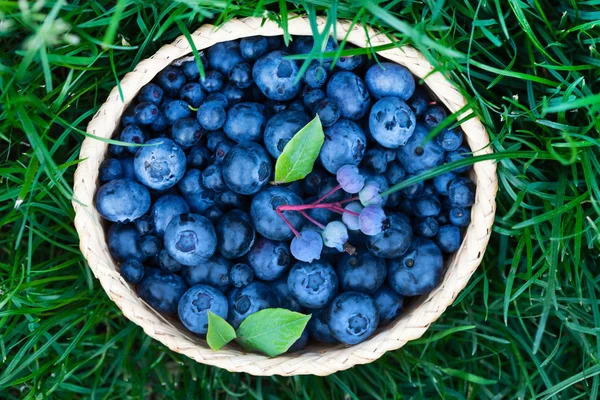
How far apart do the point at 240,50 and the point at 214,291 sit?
681 millimetres

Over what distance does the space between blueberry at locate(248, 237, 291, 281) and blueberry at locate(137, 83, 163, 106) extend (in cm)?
49

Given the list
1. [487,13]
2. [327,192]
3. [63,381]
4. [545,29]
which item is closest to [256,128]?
[327,192]

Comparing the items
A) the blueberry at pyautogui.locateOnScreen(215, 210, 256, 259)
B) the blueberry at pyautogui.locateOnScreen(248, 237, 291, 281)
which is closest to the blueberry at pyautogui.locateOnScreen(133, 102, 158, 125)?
the blueberry at pyautogui.locateOnScreen(215, 210, 256, 259)

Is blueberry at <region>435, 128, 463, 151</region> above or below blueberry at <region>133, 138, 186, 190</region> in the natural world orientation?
above

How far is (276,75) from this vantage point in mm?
1529

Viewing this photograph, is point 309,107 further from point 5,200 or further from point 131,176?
point 5,200

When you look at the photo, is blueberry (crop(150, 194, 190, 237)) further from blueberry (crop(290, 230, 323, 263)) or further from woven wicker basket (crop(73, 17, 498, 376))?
blueberry (crop(290, 230, 323, 263))

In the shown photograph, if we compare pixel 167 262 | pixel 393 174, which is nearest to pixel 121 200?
pixel 167 262

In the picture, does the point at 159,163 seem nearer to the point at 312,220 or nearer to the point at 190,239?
the point at 190,239

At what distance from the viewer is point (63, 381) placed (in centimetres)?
183

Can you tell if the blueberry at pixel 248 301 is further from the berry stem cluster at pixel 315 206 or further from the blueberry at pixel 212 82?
the blueberry at pixel 212 82

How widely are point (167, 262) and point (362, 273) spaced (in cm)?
53

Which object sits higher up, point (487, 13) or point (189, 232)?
point (487, 13)

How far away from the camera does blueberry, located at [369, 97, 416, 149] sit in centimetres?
148
